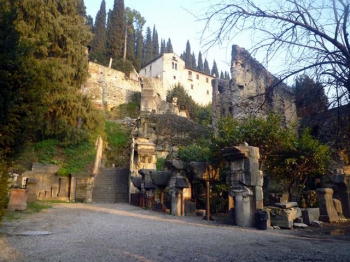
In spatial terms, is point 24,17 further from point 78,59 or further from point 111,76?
point 111,76

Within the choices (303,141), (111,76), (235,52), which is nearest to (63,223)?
(303,141)

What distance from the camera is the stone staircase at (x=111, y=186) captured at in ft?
58.9

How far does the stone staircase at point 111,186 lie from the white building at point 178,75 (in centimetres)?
3030

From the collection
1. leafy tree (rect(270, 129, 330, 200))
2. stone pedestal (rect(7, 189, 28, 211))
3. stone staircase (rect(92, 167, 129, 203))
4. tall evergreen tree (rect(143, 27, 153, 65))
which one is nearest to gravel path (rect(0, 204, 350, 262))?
stone pedestal (rect(7, 189, 28, 211))

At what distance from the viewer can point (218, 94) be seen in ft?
94.4

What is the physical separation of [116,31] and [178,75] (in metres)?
13.1

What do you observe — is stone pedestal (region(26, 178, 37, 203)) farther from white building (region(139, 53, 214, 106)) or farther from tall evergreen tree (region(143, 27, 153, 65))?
tall evergreen tree (region(143, 27, 153, 65))

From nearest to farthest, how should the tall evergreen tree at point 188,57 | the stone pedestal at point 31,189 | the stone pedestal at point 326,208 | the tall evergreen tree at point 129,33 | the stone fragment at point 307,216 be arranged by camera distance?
the stone fragment at point 307,216 < the stone pedestal at point 326,208 < the stone pedestal at point 31,189 < the tall evergreen tree at point 129,33 < the tall evergreen tree at point 188,57

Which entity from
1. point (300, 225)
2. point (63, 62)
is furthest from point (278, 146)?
point (63, 62)

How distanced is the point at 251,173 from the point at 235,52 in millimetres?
18664

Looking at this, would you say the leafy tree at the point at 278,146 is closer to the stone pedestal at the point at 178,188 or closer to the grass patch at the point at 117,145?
the stone pedestal at the point at 178,188

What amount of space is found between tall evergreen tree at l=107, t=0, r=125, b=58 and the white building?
283 inches

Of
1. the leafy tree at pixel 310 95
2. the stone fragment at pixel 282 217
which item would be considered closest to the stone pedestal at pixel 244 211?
the stone fragment at pixel 282 217

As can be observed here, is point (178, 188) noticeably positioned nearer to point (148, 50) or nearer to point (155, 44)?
point (148, 50)
